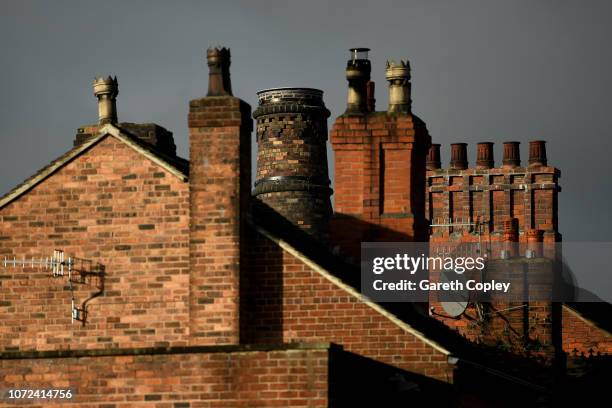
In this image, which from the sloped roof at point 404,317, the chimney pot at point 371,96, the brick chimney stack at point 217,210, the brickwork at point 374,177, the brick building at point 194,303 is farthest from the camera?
the chimney pot at point 371,96

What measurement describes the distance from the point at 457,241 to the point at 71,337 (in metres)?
29.5

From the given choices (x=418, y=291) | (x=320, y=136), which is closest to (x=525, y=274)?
(x=320, y=136)

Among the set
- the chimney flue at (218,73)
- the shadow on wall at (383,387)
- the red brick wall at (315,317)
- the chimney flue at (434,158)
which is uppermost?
the chimney flue at (434,158)

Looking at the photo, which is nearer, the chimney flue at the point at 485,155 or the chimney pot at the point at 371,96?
the chimney pot at the point at 371,96

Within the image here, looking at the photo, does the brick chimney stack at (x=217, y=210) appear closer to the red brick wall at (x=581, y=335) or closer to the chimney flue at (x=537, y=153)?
the red brick wall at (x=581, y=335)

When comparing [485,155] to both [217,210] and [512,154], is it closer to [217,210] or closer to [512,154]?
[512,154]

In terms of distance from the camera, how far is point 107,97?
31.2 metres

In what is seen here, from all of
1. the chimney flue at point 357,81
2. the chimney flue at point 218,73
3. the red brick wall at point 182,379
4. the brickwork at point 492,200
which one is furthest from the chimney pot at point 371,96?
the brickwork at point 492,200

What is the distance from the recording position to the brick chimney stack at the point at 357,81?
31.7m

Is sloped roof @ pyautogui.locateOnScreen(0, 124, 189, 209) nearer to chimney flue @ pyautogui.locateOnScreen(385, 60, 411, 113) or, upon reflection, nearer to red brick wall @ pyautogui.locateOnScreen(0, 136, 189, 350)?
red brick wall @ pyautogui.locateOnScreen(0, 136, 189, 350)

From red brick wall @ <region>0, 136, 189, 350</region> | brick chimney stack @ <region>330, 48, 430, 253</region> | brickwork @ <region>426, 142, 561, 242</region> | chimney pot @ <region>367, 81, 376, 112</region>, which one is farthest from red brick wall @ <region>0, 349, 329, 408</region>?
brickwork @ <region>426, 142, 561, 242</region>

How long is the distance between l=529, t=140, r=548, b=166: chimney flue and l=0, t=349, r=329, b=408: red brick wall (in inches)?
1319

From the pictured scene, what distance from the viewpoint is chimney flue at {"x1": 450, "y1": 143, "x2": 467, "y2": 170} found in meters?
57.5

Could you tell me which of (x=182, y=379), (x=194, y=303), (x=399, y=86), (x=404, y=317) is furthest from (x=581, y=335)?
(x=182, y=379)
